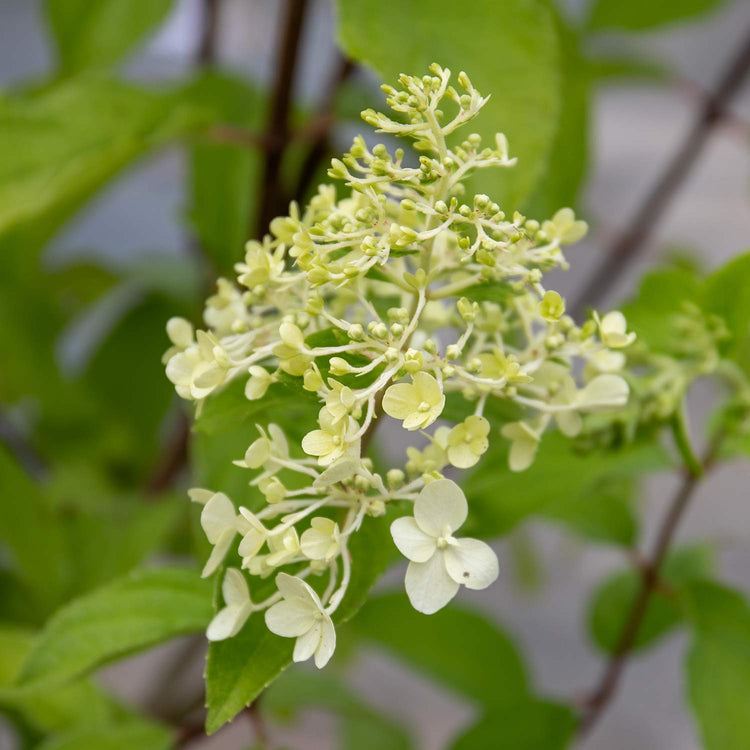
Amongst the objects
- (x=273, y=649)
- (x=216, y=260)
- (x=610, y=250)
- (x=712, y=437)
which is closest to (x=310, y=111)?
(x=216, y=260)

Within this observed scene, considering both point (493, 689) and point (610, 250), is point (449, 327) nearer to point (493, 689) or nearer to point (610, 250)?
point (493, 689)

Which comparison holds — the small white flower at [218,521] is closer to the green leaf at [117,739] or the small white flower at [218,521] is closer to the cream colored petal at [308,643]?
the cream colored petal at [308,643]

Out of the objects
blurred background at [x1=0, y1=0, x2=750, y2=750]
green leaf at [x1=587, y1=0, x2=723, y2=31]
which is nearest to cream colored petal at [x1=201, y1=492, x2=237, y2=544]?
blurred background at [x1=0, y1=0, x2=750, y2=750]

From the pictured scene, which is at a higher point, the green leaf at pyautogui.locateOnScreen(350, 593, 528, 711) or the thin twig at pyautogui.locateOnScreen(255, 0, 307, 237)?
the thin twig at pyautogui.locateOnScreen(255, 0, 307, 237)

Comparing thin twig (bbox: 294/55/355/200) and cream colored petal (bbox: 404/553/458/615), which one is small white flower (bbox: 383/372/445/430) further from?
thin twig (bbox: 294/55/355/200)

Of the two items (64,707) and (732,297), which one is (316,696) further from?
(732,297)

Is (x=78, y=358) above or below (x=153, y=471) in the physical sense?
below
